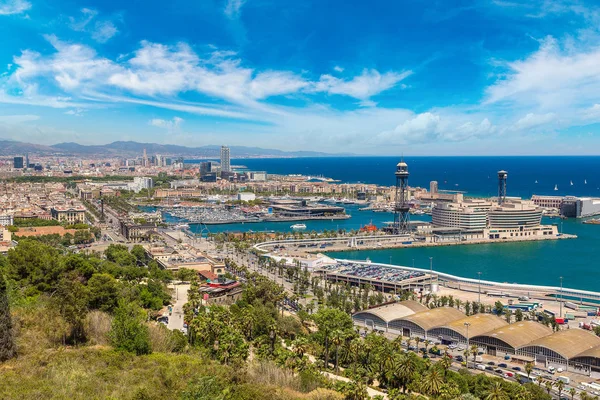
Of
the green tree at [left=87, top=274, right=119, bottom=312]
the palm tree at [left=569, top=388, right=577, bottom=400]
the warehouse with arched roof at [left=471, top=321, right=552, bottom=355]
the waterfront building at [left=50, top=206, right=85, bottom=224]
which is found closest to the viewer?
the palm tree at [left=569, top=388, right=577, bottom=400]

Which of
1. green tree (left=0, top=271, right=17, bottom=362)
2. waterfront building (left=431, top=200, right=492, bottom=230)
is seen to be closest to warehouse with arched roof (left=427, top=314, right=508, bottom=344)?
green tree (left=0, top=271, right=17, bottom=362)

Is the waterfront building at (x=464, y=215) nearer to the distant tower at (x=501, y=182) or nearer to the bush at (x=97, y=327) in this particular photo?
the distant tower at (x=501, y=182)

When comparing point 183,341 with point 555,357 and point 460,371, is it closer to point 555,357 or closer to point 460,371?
point 460,371

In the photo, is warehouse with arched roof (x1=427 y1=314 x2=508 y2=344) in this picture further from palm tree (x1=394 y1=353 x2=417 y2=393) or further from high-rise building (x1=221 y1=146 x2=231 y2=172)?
high-rise building (x1=221 y1=146 x2=231 y2=172)

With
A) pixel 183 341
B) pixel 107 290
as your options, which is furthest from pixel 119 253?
pixel 183 341

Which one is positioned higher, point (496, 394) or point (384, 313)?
point (496, 394)

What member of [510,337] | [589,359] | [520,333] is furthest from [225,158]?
[589,359]

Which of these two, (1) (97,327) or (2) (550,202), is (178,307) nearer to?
(1) (97,327)
